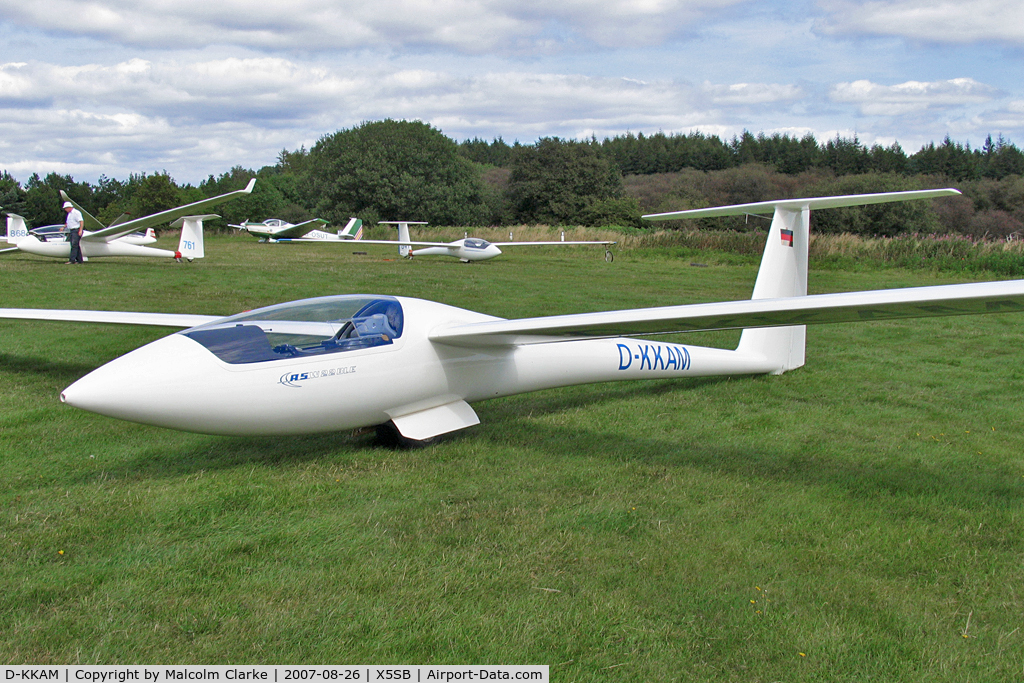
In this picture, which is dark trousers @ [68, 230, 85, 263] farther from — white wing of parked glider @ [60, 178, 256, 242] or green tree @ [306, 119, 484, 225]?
green tree @ [306, 119, 484, 225]

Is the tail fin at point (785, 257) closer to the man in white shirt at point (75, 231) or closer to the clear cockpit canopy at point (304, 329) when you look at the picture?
the clear cockpit canopy at point (304, 329)

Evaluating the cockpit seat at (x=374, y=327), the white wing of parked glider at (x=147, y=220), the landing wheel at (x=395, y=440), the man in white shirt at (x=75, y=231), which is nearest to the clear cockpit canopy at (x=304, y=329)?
the cockpit seat at (x=374, y=327)

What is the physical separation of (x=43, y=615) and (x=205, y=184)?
102 m

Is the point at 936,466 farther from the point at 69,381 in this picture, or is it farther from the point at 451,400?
the point at 69,381

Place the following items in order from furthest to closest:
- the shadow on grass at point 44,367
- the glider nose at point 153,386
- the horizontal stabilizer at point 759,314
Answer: the shadow on grass at point 44,367 < the glider nose at point 153,386 < the horizontal stabilizer at point 759,314

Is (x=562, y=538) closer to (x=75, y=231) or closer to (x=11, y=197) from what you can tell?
(x=75, y=231)

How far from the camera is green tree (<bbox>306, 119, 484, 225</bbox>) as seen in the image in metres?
66.8

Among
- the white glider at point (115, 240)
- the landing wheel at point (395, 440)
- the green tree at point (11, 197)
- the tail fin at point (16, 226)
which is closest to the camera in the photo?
the landing wheel at point (395, 440)

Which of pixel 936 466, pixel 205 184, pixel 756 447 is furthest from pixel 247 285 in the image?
pixel 205 184

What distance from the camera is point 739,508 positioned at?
4.58 meters

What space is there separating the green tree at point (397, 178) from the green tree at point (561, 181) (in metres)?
4.85

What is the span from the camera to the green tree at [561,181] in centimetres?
6619

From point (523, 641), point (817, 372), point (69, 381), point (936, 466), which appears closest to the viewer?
point (523, 641)
